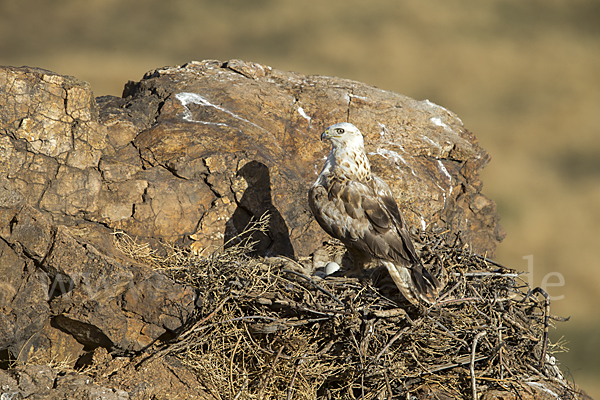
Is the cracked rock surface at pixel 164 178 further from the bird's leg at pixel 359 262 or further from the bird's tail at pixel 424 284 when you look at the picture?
the bird's tail at pixel 424 284

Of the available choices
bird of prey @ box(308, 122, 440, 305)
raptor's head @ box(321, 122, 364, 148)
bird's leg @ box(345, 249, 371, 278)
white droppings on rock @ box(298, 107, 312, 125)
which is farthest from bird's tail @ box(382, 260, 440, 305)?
white droppings on rock @ box(298, 107, 312, 125)

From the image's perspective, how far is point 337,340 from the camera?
364 cm

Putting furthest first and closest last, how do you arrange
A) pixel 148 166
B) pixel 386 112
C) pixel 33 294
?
1. pixel 386 112
2. pixel 148 166
3. pixel 33 294

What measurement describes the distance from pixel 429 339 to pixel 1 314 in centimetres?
283

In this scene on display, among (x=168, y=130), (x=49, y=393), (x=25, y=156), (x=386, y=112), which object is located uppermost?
(x=386, y=112)

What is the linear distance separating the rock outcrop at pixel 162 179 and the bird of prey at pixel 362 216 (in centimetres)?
60

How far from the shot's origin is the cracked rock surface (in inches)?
129

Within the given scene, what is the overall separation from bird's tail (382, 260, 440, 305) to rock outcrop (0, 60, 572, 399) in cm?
83

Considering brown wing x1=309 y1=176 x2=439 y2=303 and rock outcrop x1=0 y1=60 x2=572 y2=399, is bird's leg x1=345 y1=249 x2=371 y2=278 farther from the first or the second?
rock outcrop x1=0 y1=60 x2=572 y2=399

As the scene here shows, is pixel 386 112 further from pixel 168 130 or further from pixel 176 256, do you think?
pixel 176 256

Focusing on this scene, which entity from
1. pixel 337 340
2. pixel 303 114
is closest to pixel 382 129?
pixel 303 114

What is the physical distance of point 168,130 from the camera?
488cm

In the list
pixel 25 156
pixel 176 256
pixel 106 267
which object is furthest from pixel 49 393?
pixel 25 156

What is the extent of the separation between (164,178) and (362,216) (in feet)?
6.06
